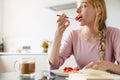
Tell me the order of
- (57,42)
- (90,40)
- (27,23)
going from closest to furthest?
(57,42), (90,40), (27,23)

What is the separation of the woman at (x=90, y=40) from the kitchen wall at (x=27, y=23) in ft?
4.61

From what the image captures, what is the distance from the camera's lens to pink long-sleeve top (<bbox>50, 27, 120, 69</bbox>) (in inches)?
56.5

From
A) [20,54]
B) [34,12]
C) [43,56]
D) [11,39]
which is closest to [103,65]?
[43,56]

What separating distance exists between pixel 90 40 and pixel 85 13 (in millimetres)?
217

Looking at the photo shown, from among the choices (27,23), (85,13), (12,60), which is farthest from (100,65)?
(27,23)

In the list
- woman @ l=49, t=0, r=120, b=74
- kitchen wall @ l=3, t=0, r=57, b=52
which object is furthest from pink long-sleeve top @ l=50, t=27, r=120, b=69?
kitchen wall @ l=3, t=0, r=57, b=52

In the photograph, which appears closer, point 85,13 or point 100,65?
point 100,65

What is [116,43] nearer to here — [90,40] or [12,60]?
[90,40]

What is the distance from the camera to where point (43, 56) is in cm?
298

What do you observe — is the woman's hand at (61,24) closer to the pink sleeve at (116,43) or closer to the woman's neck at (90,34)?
the woman's neck at (90,34)

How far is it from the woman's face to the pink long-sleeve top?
0.49 ft

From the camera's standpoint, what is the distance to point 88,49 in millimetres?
1482

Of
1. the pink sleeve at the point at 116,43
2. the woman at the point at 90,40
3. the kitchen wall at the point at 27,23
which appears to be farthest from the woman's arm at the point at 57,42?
the kitchen wall at the point at 27,23

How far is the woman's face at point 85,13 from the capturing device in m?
1.40
